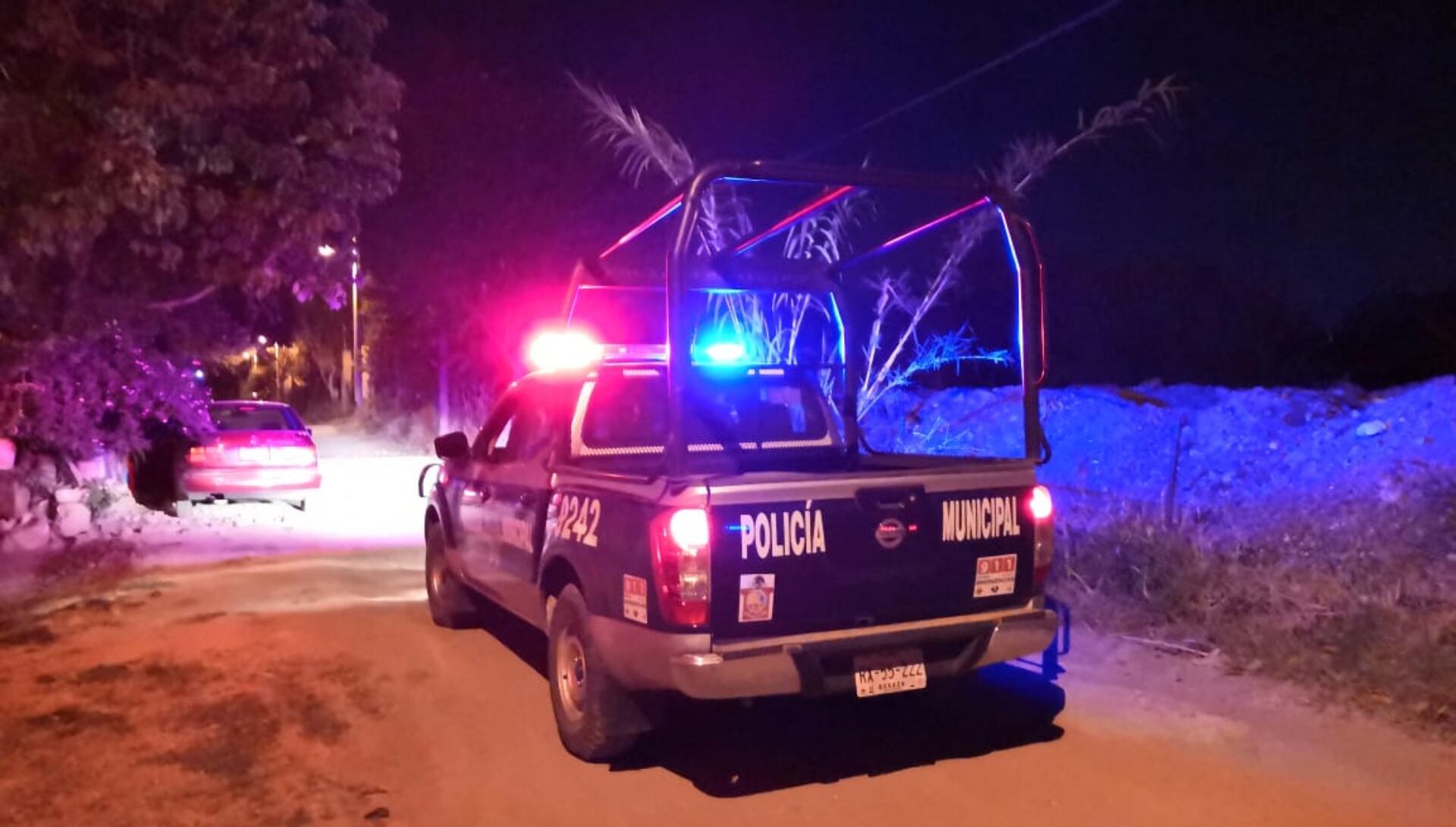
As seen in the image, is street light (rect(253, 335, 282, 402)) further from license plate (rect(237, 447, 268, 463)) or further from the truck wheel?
the truck wheel

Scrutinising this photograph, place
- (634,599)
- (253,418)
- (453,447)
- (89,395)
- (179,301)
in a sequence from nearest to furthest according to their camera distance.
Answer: (634,599) < (453,447) < (89,395) < (179,301) < (253,418)

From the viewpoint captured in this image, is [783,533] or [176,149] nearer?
[783,533]

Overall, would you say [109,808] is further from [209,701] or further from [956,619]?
[956,619]

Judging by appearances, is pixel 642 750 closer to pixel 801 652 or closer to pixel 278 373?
pixel 801 652

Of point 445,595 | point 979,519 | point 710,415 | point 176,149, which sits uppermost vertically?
point 176,149

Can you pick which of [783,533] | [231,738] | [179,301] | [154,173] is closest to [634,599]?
[783,533]

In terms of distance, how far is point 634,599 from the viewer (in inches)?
199

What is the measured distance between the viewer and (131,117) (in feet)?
31.0

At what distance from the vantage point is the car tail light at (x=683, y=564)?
479 cm

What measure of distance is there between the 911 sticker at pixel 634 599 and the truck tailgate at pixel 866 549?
1.11 feet

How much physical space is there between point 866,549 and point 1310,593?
12.6 ft

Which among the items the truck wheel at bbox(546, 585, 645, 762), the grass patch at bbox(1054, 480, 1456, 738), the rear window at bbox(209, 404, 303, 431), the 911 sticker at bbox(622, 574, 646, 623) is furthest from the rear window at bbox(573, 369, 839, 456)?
the rear window at bbox(209, 404, 303, 431)

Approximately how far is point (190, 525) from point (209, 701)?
7887mm

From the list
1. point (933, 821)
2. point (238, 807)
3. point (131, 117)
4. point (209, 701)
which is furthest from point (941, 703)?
point (131, 117)
